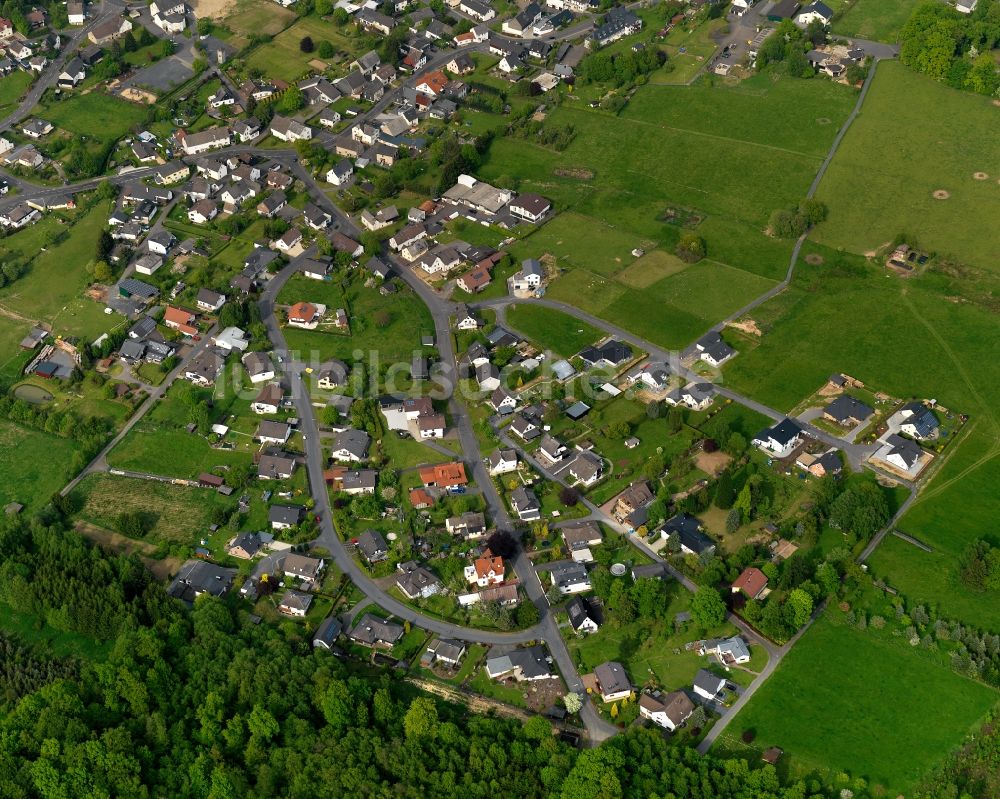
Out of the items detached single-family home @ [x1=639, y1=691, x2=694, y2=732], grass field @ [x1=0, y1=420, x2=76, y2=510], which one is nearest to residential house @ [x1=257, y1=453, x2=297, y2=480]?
grass field @ [x1=0, y1=420, x2=76, y2=510]

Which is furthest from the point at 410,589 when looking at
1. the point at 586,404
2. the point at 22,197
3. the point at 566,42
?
the point at 566,42

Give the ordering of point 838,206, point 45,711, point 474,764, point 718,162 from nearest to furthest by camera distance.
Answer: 1. point 474,764
2. point 45,711
3. point 838,206
4. point 718,162

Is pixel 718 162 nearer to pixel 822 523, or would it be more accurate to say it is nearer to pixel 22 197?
pixel 822 523

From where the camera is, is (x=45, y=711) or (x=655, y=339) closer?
(x=45, y=711)

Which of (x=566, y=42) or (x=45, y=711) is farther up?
(x=566, y=42)

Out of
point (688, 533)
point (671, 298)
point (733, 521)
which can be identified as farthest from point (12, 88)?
point (733, 521)
